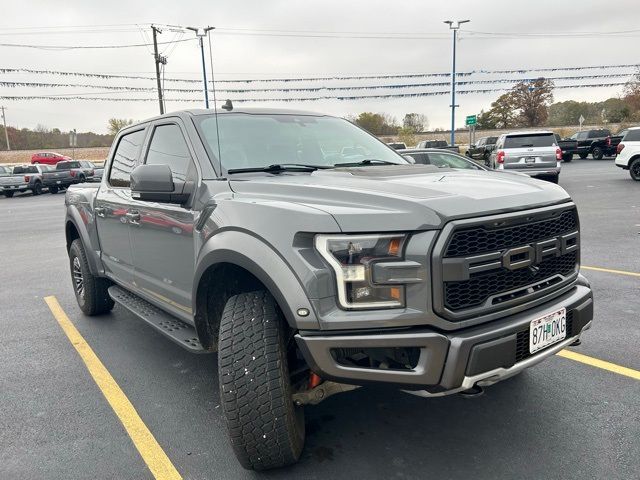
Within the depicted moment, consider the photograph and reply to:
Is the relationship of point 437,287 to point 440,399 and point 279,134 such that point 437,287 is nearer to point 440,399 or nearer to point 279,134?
point 440,399

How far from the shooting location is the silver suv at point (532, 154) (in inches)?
575

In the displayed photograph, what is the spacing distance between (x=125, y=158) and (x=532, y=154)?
13078 millimetres

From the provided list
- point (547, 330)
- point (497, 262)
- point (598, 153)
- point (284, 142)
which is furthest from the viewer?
point (598, 153)

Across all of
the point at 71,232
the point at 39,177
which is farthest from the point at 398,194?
the point at 39,177

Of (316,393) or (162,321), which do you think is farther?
(162,321)

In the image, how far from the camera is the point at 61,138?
75.8 meters

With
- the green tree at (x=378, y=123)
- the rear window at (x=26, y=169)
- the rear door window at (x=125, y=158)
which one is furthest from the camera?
the green tree at (x=378, y=123)

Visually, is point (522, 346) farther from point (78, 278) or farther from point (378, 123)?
point (378, 123)

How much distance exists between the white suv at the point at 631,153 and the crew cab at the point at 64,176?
23.4 metres

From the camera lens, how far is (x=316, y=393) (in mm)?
2443

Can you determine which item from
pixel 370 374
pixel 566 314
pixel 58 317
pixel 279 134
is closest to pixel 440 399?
pixel 566 314

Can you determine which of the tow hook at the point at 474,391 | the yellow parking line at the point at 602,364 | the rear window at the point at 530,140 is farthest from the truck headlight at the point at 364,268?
the rear window at the point at 530,140

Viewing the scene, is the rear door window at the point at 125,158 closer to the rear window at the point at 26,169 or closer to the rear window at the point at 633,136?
the rear window at the point at 633,136

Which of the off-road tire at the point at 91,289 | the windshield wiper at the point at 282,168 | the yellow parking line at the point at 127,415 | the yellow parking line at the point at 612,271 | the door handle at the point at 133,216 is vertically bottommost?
the yellow parking line at the point at 127,415
